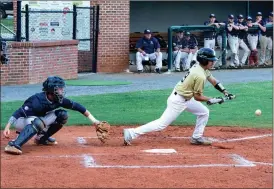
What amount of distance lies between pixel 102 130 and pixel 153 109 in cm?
416

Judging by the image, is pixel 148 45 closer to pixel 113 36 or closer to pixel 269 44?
pixel 113 36

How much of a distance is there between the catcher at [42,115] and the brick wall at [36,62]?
8.50 m

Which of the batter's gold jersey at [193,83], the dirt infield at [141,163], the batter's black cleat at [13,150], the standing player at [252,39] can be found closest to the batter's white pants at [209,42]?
the standing player at [252,39]

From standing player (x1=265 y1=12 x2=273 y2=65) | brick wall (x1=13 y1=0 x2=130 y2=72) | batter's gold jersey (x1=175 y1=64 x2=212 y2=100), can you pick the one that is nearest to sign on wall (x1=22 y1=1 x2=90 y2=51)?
brick wall (x1=13 y1=0 x2=130 y2=72)

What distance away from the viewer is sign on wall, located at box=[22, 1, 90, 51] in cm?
2041

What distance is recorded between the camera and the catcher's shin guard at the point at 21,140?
952 cm

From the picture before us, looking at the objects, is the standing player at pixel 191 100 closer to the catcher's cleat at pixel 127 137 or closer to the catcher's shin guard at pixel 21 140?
the catcher's cleat at pixel 127 137

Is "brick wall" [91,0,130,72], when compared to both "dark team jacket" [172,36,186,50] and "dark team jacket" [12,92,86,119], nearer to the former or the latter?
"dark team jacket" [172,36,186,50]

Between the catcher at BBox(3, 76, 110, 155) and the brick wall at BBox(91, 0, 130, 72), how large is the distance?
12410mm

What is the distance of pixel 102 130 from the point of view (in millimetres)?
10281

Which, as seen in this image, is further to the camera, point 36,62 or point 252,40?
point 252,40

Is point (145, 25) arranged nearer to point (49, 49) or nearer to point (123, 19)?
point (123, 19)

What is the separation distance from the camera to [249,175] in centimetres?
845

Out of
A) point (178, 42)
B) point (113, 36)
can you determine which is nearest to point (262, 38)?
point (178, 42)
